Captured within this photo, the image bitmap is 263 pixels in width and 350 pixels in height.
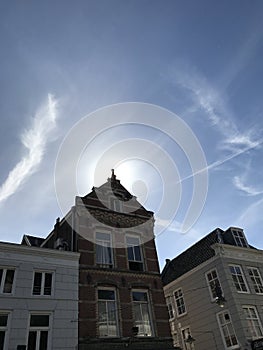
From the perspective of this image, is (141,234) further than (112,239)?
Yes

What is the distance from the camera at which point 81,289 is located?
17.2m

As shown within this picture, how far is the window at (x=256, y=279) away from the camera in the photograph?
23228 millimetres

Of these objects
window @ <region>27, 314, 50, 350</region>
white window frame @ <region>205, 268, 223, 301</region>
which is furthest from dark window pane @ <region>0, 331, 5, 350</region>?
white window frame @ <region>205, 268, 223, 301</region>

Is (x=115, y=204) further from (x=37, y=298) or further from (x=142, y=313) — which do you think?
(x=37, y=298)

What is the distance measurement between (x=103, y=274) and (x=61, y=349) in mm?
4674

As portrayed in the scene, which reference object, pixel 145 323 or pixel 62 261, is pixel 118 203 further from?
pixel 145 323

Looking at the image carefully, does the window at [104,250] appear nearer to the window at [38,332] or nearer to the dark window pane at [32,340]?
the window at [38,332]

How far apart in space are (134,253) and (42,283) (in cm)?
662

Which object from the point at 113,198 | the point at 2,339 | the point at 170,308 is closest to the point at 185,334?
the point at 170,308

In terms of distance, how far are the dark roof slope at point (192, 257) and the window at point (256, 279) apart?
10.9 feet

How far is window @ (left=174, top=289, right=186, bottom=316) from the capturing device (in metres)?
25.3

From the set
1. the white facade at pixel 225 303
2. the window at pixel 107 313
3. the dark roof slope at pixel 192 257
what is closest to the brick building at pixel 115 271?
the window at pixel 107 313

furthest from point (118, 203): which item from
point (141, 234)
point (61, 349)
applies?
point (61, 349)

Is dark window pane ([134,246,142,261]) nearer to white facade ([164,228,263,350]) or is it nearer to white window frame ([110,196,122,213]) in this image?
white window frame ([110,196,122,213])
